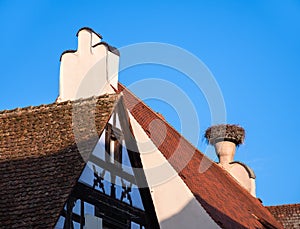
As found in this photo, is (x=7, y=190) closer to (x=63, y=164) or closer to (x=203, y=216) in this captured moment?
(x=63, y=164)

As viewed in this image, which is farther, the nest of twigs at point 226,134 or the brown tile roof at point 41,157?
the nest of twigs at point 226,134

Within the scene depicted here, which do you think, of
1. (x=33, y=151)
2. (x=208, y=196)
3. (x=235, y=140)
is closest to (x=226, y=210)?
(x=208, y=196)

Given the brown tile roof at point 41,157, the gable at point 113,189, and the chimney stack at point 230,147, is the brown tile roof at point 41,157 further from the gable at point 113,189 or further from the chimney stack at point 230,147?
the chimney stack at point 230,147

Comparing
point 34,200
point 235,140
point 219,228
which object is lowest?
point 34,200

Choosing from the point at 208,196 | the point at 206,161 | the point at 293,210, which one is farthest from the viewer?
the point at 293,210

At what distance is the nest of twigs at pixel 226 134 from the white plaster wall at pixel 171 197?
12287mm

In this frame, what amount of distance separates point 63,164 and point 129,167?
245cm

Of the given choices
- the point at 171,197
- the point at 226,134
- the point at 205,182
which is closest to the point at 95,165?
the point at 171,197

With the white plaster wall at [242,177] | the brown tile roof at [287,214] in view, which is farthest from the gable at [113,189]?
the white plaster wall at [242,177]

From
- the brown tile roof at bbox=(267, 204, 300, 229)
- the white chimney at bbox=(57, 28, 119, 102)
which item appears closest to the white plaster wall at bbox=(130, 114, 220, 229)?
the white chimney at bbox=(57, 28, 119, 102)

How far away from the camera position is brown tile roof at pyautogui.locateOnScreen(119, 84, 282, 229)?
1948 centimetres

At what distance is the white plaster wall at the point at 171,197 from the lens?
18.4 metres

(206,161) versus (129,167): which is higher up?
(206,161)

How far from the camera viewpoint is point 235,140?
31141mm
